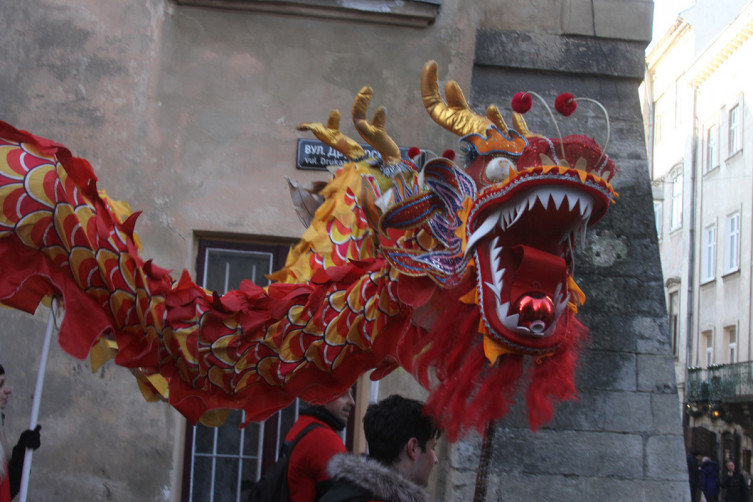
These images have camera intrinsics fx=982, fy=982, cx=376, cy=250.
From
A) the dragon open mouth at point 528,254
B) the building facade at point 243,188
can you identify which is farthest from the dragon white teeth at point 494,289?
the building facade at point 243,188

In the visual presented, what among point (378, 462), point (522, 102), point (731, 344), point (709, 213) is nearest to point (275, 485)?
point (378, 462)

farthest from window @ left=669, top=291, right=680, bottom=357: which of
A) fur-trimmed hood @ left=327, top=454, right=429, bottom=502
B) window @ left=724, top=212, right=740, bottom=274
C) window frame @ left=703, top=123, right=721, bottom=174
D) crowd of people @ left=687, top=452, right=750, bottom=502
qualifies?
fur-trimmed hood @ left=327, top=454, right=429, bottom=502

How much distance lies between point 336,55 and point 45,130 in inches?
74.2

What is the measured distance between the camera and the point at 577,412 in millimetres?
5965

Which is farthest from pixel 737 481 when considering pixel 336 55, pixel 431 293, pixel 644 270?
pixel 431 293

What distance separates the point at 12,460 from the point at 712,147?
88.0 ft

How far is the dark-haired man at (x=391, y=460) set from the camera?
2.60 metres

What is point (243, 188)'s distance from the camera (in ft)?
20.1

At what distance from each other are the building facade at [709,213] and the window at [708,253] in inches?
1.2

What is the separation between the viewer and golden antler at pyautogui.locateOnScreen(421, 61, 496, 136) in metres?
3.42

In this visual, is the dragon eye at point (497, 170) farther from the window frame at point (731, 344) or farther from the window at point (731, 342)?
the window at point (731, 342)

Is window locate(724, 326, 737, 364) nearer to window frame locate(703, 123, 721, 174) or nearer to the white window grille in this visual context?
the white window grille

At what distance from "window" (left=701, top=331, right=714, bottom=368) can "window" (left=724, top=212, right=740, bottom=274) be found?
7.90ft

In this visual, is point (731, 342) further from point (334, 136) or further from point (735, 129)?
point (334, 136)
